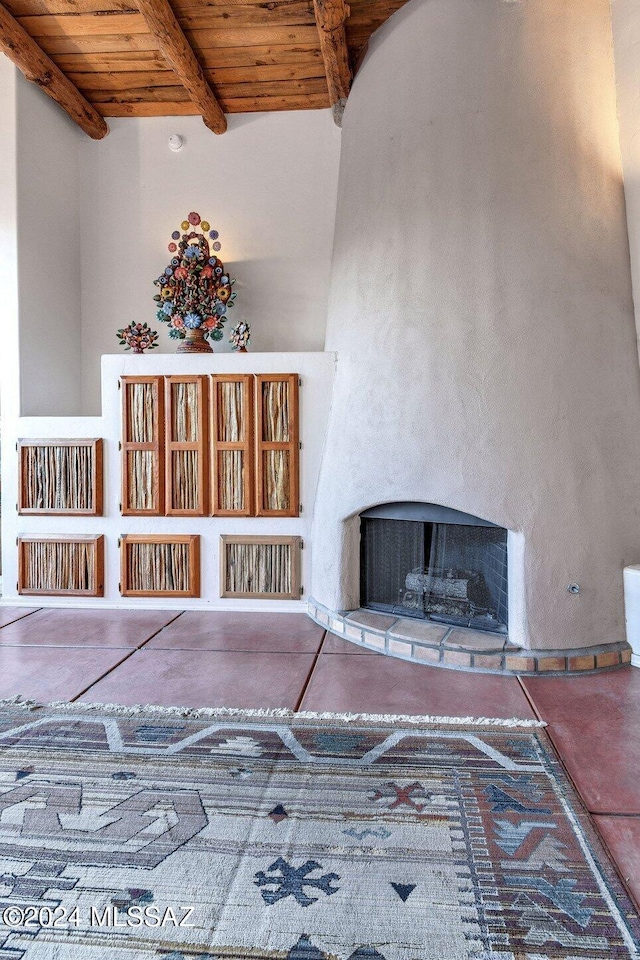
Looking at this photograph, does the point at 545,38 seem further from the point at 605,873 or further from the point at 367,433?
the point at 605,873

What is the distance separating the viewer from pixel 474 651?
254 centimetres

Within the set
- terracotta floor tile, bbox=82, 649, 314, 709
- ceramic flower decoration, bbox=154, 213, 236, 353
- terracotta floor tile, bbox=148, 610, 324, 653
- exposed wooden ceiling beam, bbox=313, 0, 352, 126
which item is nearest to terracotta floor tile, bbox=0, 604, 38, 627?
terracotta floor tile, bbox=148, 610, 324, 653

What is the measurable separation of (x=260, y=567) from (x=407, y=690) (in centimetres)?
133

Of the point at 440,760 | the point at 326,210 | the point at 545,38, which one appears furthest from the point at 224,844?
the point at 326,210

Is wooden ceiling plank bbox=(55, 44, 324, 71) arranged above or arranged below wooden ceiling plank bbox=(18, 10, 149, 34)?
below

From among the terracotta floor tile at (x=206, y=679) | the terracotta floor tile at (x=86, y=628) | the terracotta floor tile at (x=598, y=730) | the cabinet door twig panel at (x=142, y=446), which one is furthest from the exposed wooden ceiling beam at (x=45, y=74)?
the terracotta floor tile at (x=598, y=730)

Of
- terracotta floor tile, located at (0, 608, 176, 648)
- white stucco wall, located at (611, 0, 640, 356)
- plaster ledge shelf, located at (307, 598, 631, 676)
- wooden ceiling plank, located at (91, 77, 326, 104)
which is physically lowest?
terracotta floor tile, located at (0, 608, 176, 648)

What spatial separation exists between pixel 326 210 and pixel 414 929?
3841 millimetres

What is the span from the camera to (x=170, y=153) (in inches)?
157

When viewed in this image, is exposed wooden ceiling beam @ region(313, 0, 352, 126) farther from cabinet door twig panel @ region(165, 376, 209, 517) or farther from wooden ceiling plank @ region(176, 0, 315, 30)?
cabinet door twig panel @ region(165, 376, 209, 517)

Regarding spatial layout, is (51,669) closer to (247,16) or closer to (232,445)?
(232,445)

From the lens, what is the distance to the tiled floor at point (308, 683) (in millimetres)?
1839

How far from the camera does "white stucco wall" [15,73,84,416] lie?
3.58m

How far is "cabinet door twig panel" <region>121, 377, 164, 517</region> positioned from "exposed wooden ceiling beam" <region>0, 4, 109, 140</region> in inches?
74.1
